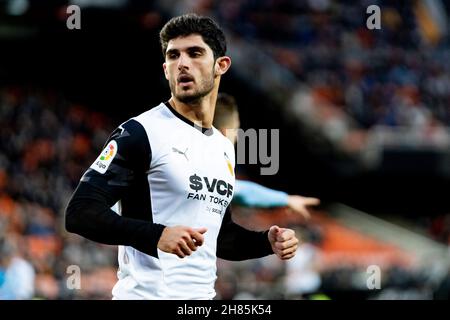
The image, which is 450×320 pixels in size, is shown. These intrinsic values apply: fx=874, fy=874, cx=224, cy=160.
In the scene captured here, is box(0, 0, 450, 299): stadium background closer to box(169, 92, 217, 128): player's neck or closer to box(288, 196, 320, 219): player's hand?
box(288, 196, 320, 219): player's hand

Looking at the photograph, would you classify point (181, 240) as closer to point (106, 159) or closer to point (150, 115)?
point (106, 159)

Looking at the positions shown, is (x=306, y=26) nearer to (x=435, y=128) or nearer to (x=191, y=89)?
(x=435, y=128)

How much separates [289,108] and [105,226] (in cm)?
1637

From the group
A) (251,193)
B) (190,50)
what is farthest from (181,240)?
(251,193)

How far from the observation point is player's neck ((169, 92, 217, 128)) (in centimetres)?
409

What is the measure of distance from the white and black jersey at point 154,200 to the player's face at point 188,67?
4.9 inches

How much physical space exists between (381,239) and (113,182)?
16153 mm

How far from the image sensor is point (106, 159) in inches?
142

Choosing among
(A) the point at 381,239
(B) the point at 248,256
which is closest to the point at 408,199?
(A) the point at 381,239

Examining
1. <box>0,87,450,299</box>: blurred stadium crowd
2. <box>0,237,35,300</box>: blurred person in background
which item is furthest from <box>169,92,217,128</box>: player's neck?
<box>0,87,450,299</box>: blurred stadium crowd

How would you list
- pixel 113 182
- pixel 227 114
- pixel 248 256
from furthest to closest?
1. pixel 227 114
2. pixel 248 256
3. pixel 113 182

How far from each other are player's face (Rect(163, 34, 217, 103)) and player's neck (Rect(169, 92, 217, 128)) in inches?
1.7

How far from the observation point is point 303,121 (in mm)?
19484

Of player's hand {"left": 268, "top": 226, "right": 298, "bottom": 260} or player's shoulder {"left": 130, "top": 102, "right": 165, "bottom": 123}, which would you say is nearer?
player's shoulder {"left": 130, "top": 102, "right": 165, "bottom": 123}
